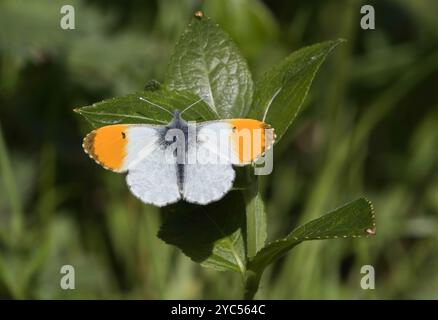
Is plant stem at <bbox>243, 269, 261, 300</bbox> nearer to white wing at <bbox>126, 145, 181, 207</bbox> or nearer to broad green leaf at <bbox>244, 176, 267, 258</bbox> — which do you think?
broad green leaf at <bbox>244, 176, 267, 258</bbox>

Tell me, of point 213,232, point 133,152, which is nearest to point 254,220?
point 213,232

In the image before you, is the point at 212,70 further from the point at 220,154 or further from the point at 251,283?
the point at 251,283

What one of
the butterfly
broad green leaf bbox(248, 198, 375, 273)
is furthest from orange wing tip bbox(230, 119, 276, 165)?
broad green leaf bbox(248, 198, 375, 273)

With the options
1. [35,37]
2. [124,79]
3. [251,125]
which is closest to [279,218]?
[124,79]

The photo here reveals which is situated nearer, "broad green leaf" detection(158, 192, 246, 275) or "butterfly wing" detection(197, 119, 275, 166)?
"butterfly wing" detection(197, 119, 275, 166)

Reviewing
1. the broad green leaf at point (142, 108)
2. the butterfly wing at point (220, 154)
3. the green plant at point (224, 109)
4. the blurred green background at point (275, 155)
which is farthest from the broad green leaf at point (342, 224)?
the blurred green background at point (275, 155)

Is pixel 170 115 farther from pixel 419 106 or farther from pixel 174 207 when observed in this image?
pixel 419 106
